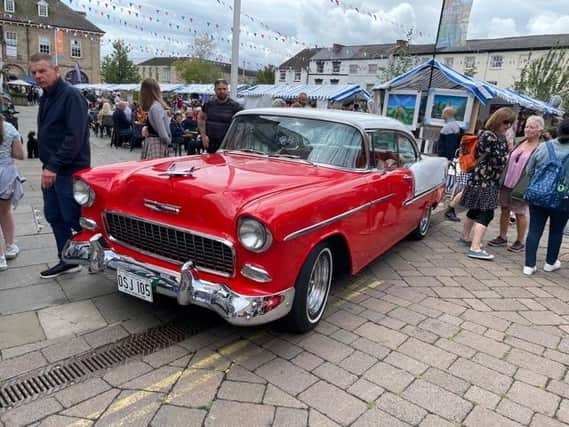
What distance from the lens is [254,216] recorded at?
2566mm

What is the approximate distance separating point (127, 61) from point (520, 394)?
57480 millimetres

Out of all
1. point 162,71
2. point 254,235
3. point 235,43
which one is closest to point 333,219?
point 254,235

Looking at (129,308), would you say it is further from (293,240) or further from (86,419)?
(293,240)

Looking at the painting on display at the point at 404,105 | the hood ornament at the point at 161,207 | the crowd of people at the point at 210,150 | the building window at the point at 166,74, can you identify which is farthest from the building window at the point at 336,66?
the hood ornament at the point at 161,207

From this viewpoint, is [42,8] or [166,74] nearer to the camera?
[42,8]

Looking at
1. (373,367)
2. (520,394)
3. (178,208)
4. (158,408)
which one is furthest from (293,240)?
(520,394)

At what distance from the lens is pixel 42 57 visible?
3547mm

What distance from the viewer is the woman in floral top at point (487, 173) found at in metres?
5.10

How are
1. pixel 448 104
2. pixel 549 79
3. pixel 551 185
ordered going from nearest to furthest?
pixel 551 185 → pixel 448 104 → pixel 549 79

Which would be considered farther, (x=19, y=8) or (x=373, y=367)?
Answer: (x=19, y=8)

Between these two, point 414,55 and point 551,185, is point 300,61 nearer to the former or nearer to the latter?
point 414,55

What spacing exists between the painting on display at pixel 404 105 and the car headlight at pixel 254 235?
9824 millimetres

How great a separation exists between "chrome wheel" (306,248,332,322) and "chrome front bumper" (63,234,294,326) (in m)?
0.45

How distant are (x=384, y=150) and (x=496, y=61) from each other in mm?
47654
